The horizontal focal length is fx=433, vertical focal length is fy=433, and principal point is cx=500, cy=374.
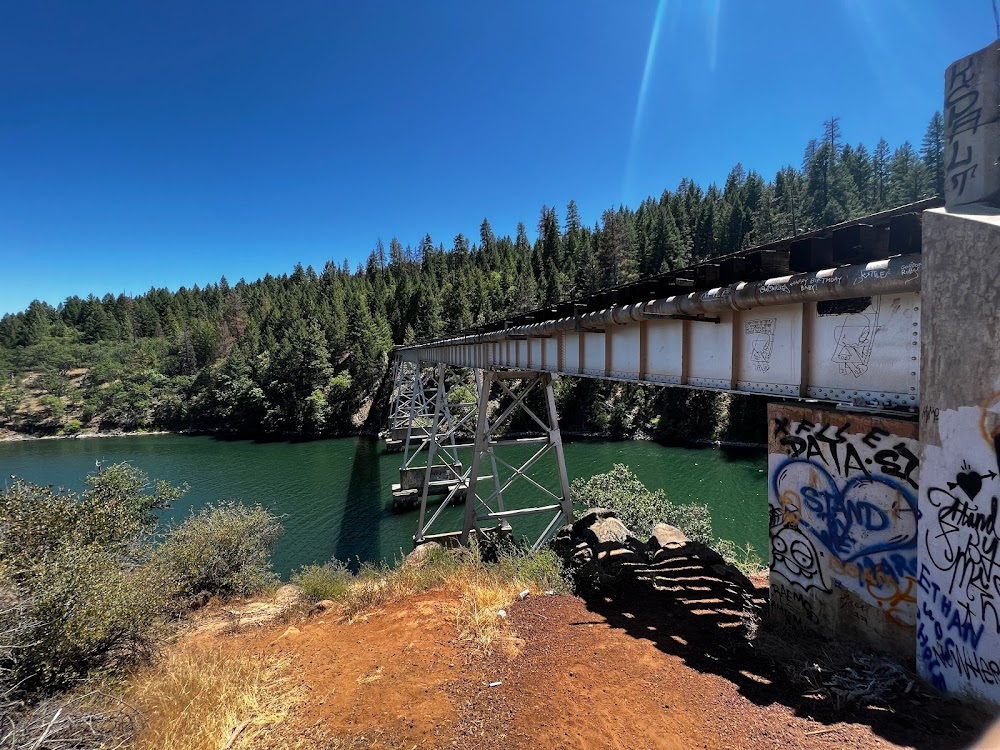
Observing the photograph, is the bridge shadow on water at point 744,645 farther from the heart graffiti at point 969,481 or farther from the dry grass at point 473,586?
the heart graffiti at point 969,481

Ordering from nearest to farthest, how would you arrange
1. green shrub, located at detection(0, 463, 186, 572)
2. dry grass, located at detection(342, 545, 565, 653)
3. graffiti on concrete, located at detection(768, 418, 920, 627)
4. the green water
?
graffiti on concrete, located at detection(768, 418, 920, 627)
dry grass, located at detection(342, 545, 565, 653)
green shrub, located at detection(0, 463, 186, 572)
the green water

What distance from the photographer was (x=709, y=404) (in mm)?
42375

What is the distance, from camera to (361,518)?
70.1 feet

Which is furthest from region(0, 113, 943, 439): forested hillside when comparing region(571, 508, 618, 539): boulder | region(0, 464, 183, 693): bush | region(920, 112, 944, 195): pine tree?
region(0, 464, 183, 693): bush

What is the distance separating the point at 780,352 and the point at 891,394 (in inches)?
46.8

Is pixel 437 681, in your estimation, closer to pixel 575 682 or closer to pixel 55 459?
pixel 575 682

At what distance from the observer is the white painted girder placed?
3.70m

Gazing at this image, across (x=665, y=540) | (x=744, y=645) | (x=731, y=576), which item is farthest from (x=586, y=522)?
(x=744, y=645)

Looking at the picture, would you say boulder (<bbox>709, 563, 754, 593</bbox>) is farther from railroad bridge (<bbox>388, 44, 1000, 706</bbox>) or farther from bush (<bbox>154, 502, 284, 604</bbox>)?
bush (<bbox>154, 502, 284, 604</bbox>)

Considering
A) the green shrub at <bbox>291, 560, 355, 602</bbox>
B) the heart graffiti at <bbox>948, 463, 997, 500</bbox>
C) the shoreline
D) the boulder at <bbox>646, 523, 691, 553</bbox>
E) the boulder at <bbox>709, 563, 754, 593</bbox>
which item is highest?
the heart graffiti at <bbox>948, 463, 997, 500</bbox>

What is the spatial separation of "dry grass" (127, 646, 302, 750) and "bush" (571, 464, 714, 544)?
35.1 feet

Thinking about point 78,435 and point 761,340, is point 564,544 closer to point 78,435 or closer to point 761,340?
point 761,340

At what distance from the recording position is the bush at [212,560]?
9727 millimetres

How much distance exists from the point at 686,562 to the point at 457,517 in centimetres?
1468
